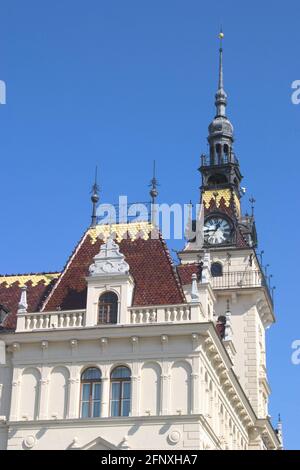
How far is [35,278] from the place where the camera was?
183 feet

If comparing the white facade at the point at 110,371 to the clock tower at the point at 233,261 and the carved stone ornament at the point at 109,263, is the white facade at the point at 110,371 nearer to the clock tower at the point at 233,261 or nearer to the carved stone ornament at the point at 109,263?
the carved stone ornament at the point at 109,263

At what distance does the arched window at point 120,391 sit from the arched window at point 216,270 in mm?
26523

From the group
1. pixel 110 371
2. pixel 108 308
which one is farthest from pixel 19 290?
pixel 110 371

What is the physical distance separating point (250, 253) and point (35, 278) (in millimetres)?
23138

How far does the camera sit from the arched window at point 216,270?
241 ft

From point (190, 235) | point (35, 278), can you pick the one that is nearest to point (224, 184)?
point (190, 235)

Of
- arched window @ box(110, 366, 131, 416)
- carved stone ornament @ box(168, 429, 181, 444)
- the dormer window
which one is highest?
the dormer window

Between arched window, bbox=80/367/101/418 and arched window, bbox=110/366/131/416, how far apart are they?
25.3 inches

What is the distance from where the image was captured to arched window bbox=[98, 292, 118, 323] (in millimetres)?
48719

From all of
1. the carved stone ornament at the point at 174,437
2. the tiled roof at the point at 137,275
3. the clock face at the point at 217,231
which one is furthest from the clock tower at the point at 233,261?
the carved stone ornament at the point at 174,437

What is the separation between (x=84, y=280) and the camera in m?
51.9

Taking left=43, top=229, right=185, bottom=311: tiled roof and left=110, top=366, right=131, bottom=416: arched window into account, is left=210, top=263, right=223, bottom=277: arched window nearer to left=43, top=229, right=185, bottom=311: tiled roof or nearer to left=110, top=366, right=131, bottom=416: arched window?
left=43, top=229, right=185, bottom=311: tiled roof

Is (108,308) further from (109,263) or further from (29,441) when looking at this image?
(29,441)

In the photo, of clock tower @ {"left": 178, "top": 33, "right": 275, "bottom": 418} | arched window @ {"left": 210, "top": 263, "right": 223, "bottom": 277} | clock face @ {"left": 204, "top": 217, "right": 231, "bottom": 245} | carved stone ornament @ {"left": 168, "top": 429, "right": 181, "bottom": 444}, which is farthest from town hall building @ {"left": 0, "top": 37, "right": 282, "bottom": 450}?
clock face @ {"left": 204, "top": 217, "right": 231, "bottom": 245}
